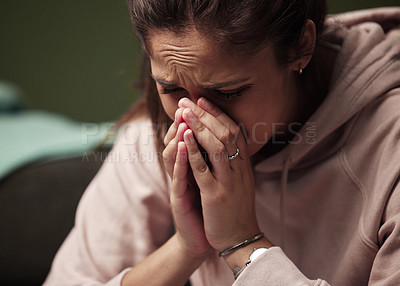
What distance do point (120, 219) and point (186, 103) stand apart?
396mm

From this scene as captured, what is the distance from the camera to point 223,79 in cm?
76

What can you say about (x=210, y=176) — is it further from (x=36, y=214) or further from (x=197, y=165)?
(x=36, y=214)

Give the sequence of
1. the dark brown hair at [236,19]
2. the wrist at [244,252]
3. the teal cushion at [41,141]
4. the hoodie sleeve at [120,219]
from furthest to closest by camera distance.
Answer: the teal cushion at [41,141] < the hoodie sleeve at [120,219] < the wrist at [244,252] < the dark brown hair at [236,19]

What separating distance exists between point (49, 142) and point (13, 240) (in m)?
0.33

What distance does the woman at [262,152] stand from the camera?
756 millimetres

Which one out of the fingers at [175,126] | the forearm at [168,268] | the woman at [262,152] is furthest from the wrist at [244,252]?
the fingers at [175,126]

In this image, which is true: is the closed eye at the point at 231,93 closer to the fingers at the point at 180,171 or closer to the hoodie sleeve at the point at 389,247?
the fingers at the point at 180,171

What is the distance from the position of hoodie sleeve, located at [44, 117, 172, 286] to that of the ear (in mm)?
384

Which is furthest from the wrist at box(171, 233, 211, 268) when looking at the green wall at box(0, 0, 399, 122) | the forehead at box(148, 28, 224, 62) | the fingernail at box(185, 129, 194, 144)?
the green wall at box(0, 0, 399, 122)

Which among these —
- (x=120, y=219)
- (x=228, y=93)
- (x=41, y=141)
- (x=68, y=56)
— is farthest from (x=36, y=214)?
(x=68, y=56)

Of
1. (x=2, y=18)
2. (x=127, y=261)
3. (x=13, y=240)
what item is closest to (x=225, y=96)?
(x=127, y=261)

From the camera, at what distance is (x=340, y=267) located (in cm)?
90

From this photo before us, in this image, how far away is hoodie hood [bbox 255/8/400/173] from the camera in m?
0.85

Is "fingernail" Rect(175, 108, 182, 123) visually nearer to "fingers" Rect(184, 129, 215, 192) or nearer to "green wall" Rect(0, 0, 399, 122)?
"fingers" Rect(184, 129, 215, 192)
